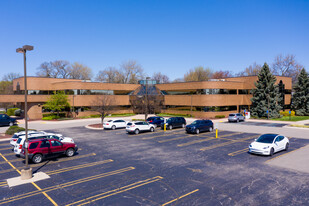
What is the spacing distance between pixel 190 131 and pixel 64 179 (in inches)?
700

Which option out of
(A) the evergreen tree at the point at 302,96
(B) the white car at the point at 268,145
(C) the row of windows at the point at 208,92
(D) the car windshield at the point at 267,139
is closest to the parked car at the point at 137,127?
(B) the white car at the point at 268,145

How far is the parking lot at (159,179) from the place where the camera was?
10594mm

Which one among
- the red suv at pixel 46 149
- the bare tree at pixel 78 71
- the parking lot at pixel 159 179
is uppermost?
the bare tree at pixel 78 71

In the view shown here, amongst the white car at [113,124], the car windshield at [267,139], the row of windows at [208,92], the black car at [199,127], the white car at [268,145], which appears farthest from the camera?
the row of windows at [208,92]

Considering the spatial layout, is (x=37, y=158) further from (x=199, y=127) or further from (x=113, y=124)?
(x=199, y=127)

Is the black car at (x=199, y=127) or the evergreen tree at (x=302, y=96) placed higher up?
the evergreen tree at (x=302, y=96)

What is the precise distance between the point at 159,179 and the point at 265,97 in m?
42.7

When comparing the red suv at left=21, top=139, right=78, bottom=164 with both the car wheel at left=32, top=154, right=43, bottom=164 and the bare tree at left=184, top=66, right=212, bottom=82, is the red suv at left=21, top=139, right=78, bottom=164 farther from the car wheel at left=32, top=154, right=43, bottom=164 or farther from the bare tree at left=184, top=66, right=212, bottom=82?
the bare tree at left=184, top=66, right=212, bottom=82

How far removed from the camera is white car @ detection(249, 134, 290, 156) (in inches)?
705

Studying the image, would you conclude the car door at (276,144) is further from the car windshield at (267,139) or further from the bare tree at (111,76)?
the bare tree at (111,76)

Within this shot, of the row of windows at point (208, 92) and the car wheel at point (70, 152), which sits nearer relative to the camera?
the car wheel at point (70, 152)

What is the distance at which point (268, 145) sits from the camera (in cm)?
1798

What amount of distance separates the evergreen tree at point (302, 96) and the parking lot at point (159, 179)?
38911 millimetres

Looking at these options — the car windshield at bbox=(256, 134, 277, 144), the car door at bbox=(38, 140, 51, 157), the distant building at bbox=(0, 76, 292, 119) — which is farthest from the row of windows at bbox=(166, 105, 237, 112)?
the car door at bbox=(38, 140, 51, 157)
